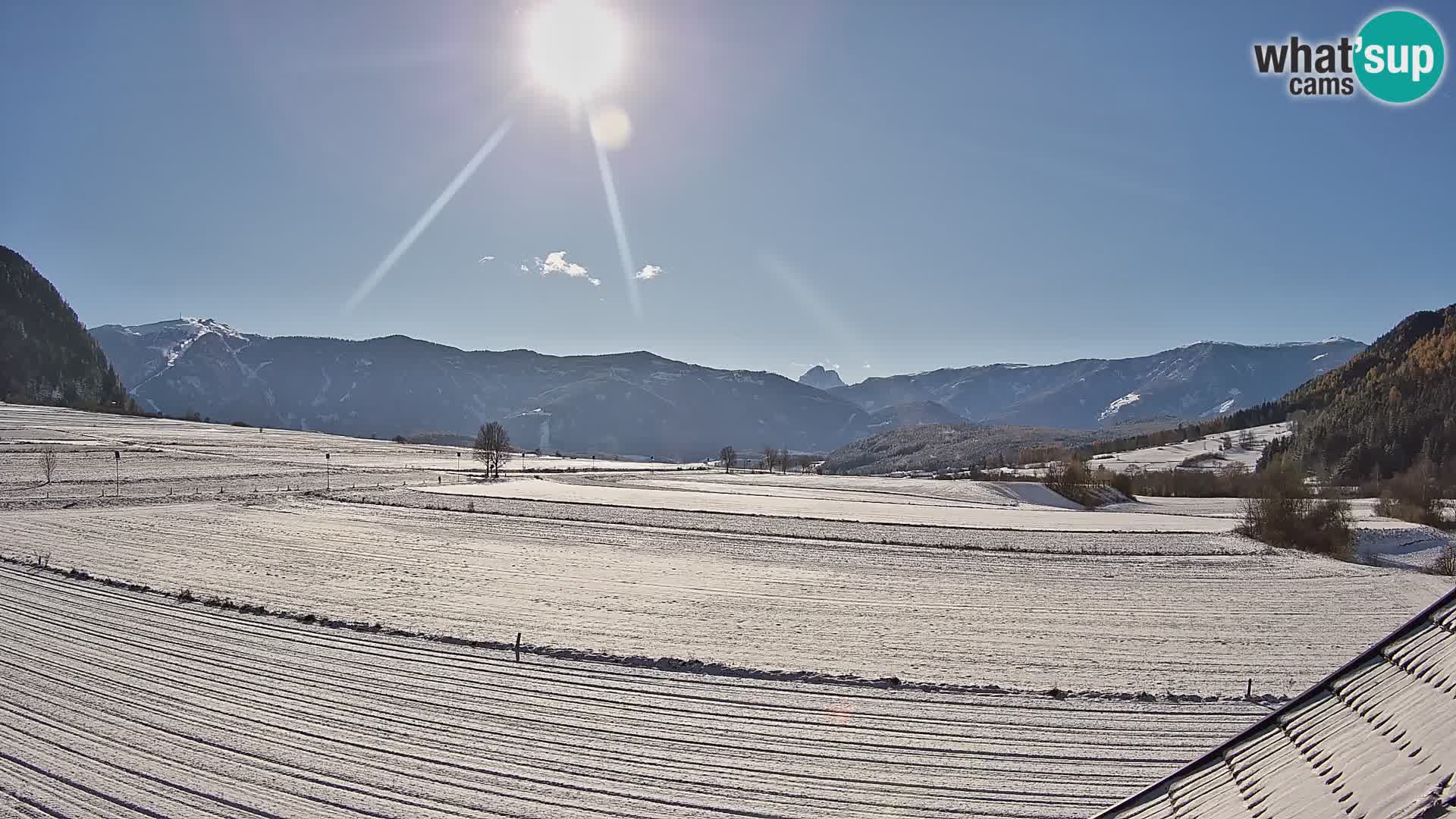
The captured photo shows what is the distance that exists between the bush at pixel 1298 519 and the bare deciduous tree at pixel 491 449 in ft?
215

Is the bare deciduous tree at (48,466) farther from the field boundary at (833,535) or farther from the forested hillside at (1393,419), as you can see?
the forested hillside at (1393,419)

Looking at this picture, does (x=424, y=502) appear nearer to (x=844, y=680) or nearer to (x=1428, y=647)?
(x=844, y=680)

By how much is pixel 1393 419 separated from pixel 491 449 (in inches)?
5395

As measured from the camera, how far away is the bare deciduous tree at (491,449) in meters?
78.7

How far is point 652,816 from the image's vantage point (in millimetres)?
8969

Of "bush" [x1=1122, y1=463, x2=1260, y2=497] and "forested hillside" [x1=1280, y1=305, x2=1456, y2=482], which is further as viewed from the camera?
"forested hillside" [x1=1280, y1=305, x2=1456, y2=482]

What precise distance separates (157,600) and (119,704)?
912 cm

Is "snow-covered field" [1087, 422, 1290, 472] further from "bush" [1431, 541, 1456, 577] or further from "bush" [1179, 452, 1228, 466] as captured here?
"bush" [1431, 541, 1456, 577]

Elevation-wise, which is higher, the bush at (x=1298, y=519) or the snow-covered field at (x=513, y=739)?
the bush at (x=1298, y=519)

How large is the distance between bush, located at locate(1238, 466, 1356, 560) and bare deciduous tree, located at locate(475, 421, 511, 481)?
215 feet

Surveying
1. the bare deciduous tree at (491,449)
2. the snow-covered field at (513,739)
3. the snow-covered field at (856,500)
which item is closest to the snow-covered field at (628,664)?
the snow-covered field at (513,739)

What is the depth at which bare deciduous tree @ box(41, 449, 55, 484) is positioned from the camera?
50697 mm

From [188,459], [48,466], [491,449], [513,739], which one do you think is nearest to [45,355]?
[188,459]

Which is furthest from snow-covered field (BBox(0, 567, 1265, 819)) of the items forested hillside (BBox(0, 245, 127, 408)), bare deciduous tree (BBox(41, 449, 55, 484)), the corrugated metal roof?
forested hillside (BBox(0, 245, 127, 408))
